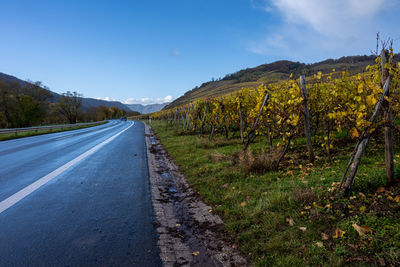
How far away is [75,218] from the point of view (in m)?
3.56

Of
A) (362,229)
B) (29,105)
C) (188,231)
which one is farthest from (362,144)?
(29,105)

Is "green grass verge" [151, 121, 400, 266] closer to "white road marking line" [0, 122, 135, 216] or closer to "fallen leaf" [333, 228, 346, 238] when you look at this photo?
"fallen leaf" [333, 228, 346, 238]

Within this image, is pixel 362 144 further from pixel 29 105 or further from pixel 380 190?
pixel 29 105

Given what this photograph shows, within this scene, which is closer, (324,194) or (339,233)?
(339,233)

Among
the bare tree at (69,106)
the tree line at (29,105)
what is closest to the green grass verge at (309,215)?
the tree line at (29,105)

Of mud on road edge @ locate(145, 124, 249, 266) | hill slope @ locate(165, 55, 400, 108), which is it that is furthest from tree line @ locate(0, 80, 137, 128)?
hill slope @ locate(165, 55, 400, 108)

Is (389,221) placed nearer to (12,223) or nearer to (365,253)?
(365,253)

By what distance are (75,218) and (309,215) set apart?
3728 mm

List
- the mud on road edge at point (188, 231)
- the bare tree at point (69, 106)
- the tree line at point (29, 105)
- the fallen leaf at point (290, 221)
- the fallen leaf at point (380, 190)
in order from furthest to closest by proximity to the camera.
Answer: the bare tree at point (69, 106)
the tree line at point (29, 105)
the fallen leaf at point (380, 190)
the fallen leaf at point (290, 221)
the mud on road edge at point (188, 231)

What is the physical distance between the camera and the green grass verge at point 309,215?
8.28 feet

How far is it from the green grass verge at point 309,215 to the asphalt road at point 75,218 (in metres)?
1.38

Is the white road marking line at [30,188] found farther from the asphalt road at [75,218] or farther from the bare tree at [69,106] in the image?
the bare tree at [69,106]

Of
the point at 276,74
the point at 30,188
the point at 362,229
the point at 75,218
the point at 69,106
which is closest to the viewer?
the point at 362,229

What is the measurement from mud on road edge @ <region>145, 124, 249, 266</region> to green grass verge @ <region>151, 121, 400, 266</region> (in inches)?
7.6
